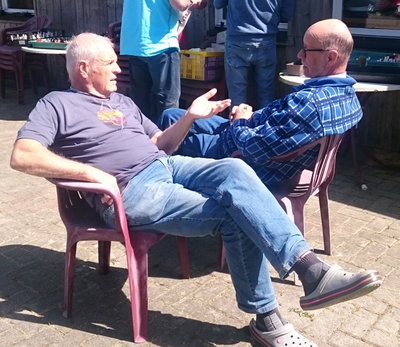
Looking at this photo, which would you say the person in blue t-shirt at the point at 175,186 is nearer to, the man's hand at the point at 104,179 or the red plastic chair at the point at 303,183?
the man's hand at the point at 104,179

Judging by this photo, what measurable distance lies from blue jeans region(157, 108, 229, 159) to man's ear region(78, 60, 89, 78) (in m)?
0.76

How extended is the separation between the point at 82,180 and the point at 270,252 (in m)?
0.85

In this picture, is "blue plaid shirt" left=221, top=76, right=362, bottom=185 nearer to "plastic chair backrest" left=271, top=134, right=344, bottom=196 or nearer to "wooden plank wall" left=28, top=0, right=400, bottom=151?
"plastic chair backrest" left=271, top=134, right=344, bottom=196

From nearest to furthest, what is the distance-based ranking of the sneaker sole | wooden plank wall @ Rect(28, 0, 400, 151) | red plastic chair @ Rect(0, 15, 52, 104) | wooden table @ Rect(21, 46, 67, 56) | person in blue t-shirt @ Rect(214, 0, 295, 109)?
the sneaker sole → person in blue t-shirt @ Rect(214, 0, 295, 109) → wooden plank wall @ Rect(28, 0, 400, 151) → wooden table @ Rect(21, 46, 67, 56) → red plastic chair @ Rect(0, 15, 52, 104)

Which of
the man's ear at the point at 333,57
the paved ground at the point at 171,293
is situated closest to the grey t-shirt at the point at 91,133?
the paved ground at the point at 171,293

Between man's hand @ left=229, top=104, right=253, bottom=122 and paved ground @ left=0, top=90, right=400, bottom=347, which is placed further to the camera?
man's hand @ left=229, top=104, right=253, bottom=122

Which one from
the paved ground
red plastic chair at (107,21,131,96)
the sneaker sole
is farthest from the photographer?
red plastic chair at (107,21,131,96)

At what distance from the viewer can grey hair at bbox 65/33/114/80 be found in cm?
258

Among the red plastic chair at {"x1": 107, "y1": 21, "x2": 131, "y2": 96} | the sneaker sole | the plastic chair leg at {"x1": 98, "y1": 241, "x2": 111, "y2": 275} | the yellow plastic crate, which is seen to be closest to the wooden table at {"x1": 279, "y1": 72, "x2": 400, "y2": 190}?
the yellow plastic crate

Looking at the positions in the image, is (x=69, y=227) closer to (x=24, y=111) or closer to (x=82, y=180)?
(x=82, y=180)

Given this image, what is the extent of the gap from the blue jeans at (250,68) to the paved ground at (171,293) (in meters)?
1.58

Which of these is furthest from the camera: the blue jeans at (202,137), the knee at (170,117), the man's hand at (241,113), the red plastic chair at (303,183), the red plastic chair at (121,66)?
the red plastic chair at (121,66)

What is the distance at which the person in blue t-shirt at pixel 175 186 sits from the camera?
7.06 ft

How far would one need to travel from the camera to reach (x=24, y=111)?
709 cm
